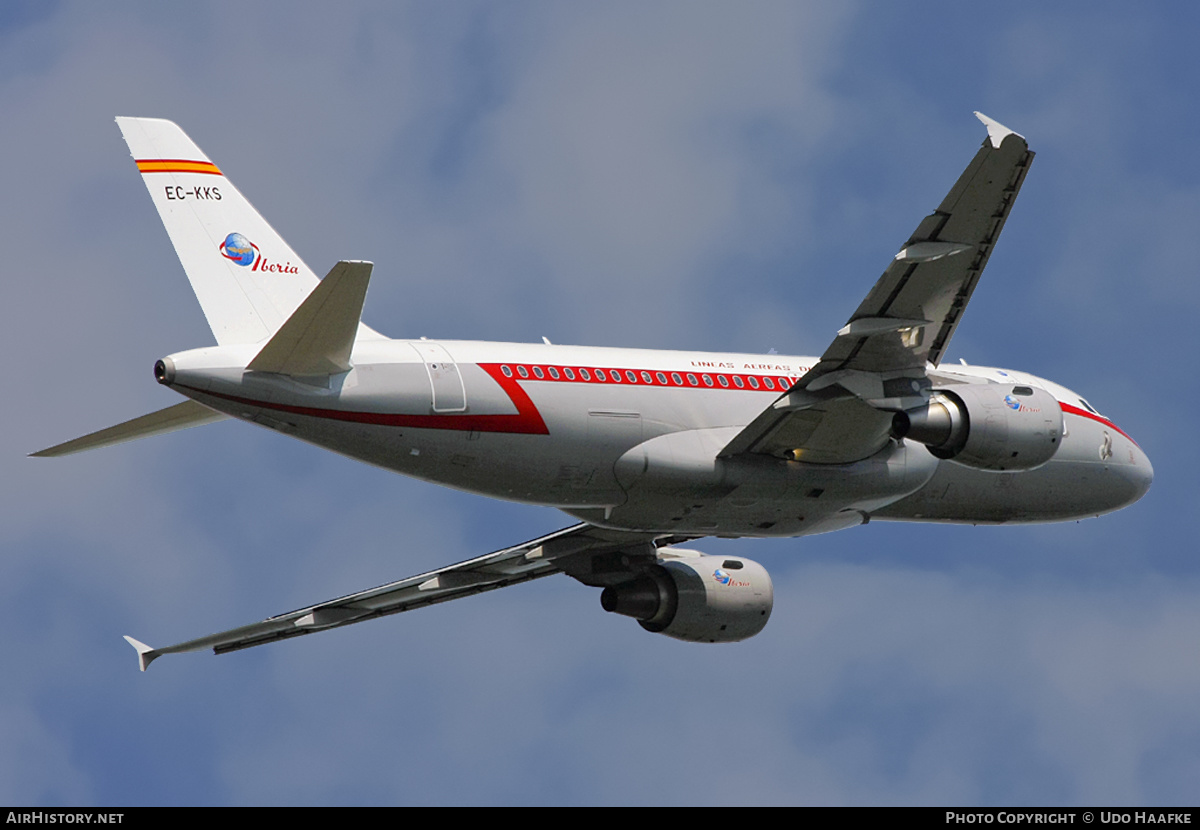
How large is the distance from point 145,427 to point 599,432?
6.96 m

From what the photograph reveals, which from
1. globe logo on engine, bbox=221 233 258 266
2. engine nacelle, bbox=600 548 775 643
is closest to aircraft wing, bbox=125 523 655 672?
engine nacelle, bbox=600 548 775 643

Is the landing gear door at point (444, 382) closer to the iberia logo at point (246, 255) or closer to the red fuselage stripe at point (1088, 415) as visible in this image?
the iberia logo at point (246, 255)

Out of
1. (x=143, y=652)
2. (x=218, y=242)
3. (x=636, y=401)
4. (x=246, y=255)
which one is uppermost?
(x=218, y=242)

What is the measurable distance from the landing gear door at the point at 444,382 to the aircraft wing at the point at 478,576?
6649 millimetres

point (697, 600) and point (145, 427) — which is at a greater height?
point (697, 600)

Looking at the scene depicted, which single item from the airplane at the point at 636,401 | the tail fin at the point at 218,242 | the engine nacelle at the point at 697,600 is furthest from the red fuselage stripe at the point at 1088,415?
the tail fin at the point at 218,242

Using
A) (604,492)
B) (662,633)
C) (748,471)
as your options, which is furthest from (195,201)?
(662,633)

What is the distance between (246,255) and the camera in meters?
29.6

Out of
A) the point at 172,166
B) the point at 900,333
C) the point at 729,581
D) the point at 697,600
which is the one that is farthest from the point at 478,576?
the point at 900,333

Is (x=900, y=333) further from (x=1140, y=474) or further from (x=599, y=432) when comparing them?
(x=1140, y=474)

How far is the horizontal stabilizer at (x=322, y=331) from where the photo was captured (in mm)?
25219

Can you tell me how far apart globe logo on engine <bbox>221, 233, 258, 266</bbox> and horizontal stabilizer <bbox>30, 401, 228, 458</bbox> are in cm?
274

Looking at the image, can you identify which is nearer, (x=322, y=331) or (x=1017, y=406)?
(x=322, y=331)

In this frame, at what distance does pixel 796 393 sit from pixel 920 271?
3.05 m
